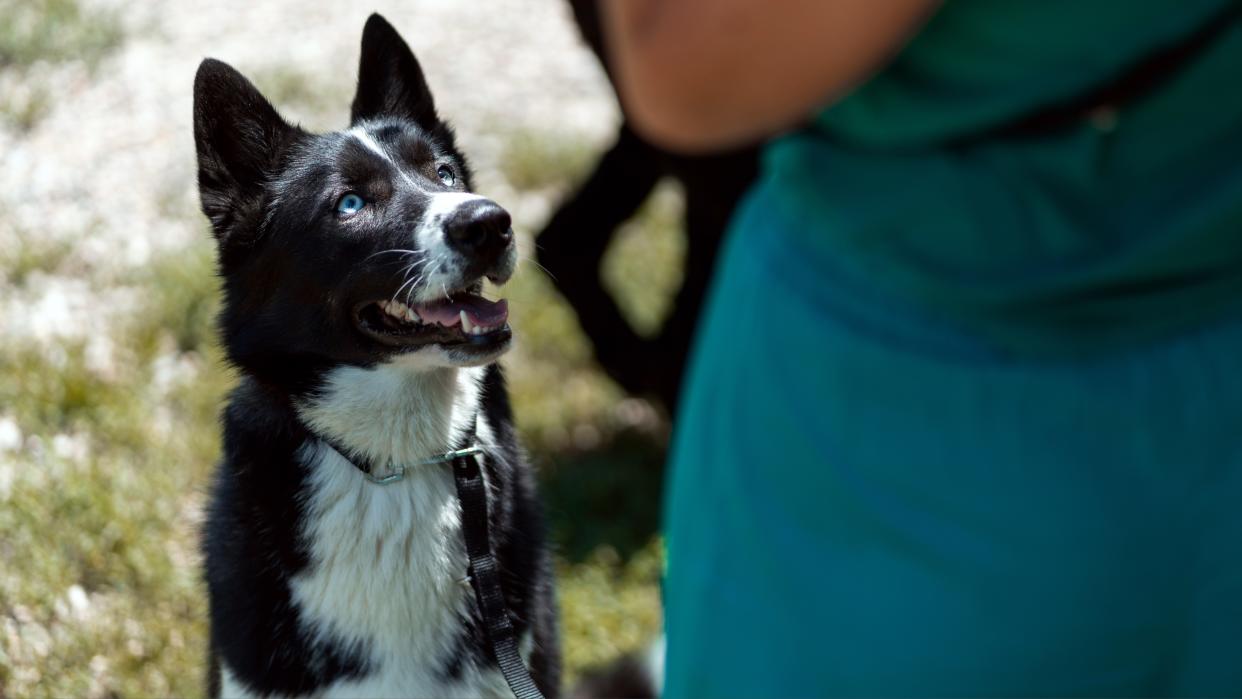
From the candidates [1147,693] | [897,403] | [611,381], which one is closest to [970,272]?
[897,403]

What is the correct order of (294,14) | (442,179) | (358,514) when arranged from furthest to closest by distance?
(294,14)
(442,179)
(358,514)

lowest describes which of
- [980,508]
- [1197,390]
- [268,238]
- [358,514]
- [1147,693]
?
[358,514]

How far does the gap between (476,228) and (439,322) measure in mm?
201

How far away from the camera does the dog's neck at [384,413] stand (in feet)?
8.32

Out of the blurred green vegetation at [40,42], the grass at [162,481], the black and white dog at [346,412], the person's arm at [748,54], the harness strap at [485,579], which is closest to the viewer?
the person's arm at [748,54]

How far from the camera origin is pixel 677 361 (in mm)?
4523

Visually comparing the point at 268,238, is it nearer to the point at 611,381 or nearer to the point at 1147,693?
the point at 1147,693

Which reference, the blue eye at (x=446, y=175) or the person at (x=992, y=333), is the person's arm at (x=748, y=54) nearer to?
the person at (x=992, y=333)

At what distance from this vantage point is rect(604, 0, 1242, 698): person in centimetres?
118

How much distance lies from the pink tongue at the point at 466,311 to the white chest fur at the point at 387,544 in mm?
142

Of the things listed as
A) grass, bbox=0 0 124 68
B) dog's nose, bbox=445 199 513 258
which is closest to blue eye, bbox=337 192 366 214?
dog's nose, bbox=445 199 513 258

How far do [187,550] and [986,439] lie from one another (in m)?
2.93

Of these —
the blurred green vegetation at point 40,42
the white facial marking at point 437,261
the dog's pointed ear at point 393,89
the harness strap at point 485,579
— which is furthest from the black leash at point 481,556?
the blurred green vegetation at point 40,42

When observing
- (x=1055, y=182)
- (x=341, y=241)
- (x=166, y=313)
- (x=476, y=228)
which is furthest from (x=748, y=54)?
(x=166, y=313)
